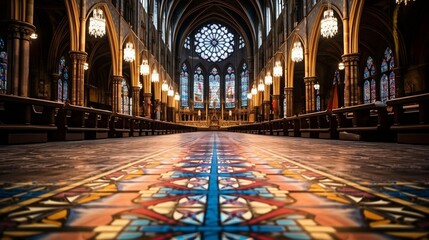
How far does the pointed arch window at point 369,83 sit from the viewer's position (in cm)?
2452

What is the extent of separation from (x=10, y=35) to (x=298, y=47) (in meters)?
12.0

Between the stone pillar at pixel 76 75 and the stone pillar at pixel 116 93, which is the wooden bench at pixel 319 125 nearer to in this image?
→ the stone pillar at pixel 76 75

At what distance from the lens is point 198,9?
43.4 m

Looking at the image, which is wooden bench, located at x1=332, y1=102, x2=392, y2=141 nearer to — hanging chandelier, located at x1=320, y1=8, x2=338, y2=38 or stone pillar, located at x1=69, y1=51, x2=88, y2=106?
hanging chandelier, located at x1=320, y1=8, x2=338, y2=38

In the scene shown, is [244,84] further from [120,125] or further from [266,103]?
[120,125]

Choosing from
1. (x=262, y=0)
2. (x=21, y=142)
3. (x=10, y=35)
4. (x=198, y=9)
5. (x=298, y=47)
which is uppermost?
(x=198, y=9)

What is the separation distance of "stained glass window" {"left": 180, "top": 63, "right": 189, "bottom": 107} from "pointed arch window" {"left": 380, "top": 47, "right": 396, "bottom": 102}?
31183 mm

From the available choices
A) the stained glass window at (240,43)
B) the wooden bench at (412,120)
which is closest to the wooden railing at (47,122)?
the wooden bench at (412,120)

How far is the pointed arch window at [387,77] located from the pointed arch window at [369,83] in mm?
781

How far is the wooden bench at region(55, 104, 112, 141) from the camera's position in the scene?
7789 mm

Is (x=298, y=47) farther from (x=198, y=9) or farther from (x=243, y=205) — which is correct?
(x=198, y=9)

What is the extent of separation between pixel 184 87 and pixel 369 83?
30.2 m

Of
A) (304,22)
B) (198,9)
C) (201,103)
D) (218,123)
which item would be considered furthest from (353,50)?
(201,103)

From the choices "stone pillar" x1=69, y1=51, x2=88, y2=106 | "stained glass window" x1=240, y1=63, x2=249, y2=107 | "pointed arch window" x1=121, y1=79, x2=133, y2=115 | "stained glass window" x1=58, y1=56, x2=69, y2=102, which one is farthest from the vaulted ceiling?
"stone pillar" x1=69, y1=51, x2=88, y2=106
